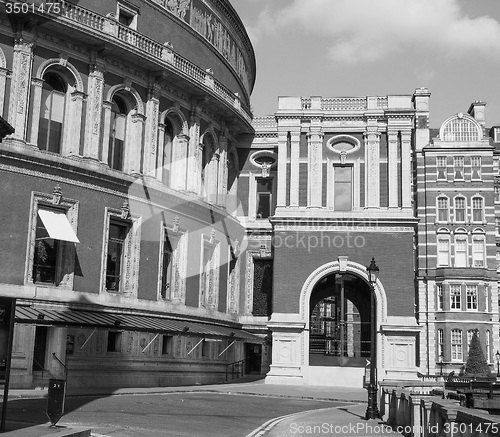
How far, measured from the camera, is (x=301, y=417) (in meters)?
22.3

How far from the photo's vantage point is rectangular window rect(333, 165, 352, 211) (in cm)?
4278

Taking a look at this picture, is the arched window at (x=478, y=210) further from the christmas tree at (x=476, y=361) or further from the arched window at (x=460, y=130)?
the christmas tree at (x=476, y=361)

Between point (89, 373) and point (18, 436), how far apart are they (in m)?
17.6

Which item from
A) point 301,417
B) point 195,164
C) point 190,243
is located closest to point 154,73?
point 195,164

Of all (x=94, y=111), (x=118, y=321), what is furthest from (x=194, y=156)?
(x=118, y=321)

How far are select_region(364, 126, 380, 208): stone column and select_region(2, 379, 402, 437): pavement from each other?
39.0 ft

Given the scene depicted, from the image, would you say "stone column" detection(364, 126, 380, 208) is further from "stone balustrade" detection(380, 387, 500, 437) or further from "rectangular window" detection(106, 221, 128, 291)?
"stone balustrade" detection(380, 387, 500, 437)

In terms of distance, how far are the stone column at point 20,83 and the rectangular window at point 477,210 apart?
1759 inches

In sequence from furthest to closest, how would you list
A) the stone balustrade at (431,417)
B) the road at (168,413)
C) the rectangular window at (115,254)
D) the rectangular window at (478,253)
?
the rectangular window at (478,253)
the rectangular window at (115,254)
the road at (168,413)
the stone balustrade at (431,417)

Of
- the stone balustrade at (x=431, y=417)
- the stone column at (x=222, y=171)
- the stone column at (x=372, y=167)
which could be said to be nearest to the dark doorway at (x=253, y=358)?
the stone column at (x=222, y=171)

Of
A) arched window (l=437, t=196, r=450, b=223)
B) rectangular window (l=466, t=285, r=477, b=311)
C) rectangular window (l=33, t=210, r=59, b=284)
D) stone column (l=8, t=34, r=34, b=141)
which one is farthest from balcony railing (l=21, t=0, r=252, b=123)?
rectangular window (l=466, t=285, r=477, b=311)

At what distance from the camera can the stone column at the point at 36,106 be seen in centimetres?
3002

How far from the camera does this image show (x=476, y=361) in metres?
54.8

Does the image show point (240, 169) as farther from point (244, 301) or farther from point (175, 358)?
point (175, 358)
